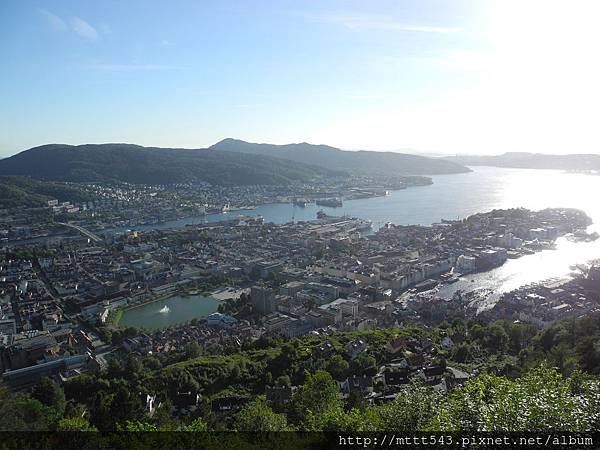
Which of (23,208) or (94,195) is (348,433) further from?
(94,195)

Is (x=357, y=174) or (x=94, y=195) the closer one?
(x=94, y=195)

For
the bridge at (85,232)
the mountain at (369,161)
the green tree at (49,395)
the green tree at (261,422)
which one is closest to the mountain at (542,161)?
the mountain at (369,161)

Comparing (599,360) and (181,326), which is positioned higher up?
(599,360)

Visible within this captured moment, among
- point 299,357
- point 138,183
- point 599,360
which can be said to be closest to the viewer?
point 599,360

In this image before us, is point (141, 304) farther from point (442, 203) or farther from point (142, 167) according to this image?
point (142, 167)

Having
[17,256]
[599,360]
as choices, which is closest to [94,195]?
[17,256]

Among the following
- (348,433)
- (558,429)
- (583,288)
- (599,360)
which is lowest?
(583,288)

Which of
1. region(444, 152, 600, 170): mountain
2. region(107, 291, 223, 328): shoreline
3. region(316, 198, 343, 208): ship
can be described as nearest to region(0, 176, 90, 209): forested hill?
region(316, 198, 343, 208): ship
